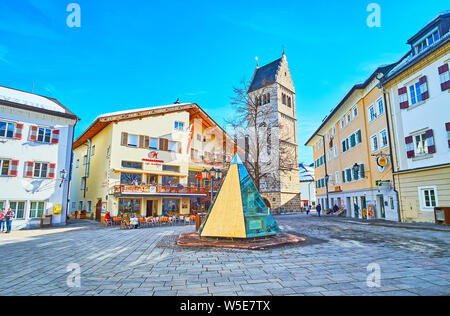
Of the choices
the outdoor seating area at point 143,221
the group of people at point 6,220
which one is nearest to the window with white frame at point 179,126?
the outdoor seating area at point 143,221

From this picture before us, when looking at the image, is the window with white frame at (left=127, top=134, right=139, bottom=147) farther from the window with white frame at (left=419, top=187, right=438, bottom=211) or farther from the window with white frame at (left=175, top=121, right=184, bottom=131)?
the window with white frame at (left=419, top=187, right=438, bottom=211)

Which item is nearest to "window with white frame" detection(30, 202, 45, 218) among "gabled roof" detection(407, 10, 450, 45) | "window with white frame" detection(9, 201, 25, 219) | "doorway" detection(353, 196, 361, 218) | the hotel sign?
"window with white frame" detection(9, 201, 25, 219)

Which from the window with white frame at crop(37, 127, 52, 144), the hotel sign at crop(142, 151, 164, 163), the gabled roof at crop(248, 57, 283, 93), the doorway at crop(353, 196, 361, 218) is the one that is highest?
the gabled roof at crop(248, 57, 283, 93)

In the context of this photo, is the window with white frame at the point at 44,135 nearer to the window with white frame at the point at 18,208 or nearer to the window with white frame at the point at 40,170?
the window with white frame at the point at 40,170

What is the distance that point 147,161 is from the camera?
23.9 metres

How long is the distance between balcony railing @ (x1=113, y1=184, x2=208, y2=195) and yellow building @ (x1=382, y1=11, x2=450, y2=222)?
16.7m

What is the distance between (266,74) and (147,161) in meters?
37.3

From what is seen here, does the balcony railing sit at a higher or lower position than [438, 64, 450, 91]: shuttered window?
lower

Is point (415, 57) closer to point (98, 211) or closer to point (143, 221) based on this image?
point (143, 221)

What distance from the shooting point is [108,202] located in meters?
21.9

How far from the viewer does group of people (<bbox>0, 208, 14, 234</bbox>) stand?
16.3 metres

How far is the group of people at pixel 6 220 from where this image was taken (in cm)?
1630

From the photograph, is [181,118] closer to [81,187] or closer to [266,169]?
[266,169]

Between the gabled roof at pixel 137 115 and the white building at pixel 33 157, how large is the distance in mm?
2503
